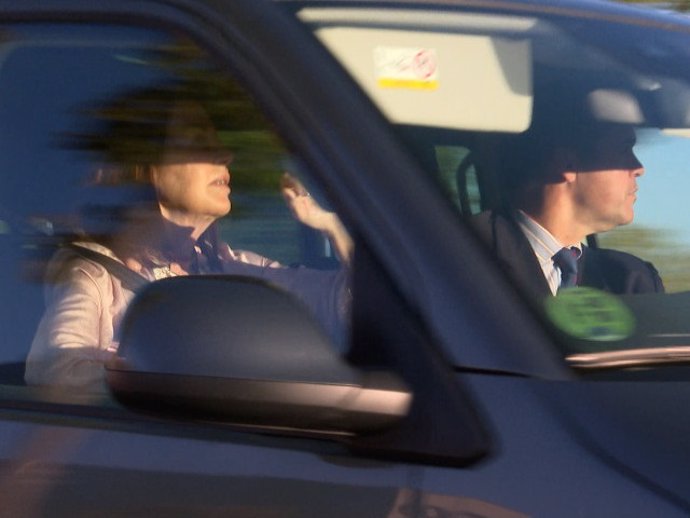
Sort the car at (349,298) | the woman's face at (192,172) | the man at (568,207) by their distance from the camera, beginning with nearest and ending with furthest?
the car at (349,298), the man at (568,207), the woman's face at (192,172)

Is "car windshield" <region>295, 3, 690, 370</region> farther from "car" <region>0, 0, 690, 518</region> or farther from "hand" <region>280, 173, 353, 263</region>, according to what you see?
"hand" <region>280, 173, 353, 263</region>

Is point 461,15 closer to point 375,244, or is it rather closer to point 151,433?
point 375,244

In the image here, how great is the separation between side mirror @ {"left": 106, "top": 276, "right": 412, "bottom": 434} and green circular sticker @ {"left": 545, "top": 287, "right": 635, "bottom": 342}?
25cm

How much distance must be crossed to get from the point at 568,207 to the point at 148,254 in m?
0.63

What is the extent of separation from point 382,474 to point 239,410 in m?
0.19

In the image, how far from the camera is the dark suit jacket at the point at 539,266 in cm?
209

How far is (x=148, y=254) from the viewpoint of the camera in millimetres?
2371

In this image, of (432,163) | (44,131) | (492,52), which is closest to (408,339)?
(432,163)

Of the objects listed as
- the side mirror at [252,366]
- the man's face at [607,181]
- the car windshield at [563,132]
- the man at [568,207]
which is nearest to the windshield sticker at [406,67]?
the car windshield at [563,132]

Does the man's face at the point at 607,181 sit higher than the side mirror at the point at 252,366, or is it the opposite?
the man's face at the point at 607,181

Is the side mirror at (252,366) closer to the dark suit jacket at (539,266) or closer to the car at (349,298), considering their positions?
the car at (349,298)

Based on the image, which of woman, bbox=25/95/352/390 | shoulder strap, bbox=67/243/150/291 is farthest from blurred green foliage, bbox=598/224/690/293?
shoulder strap, bbox=67/243/150/291

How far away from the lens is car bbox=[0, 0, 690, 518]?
1.94m

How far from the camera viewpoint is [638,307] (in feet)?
7.18
